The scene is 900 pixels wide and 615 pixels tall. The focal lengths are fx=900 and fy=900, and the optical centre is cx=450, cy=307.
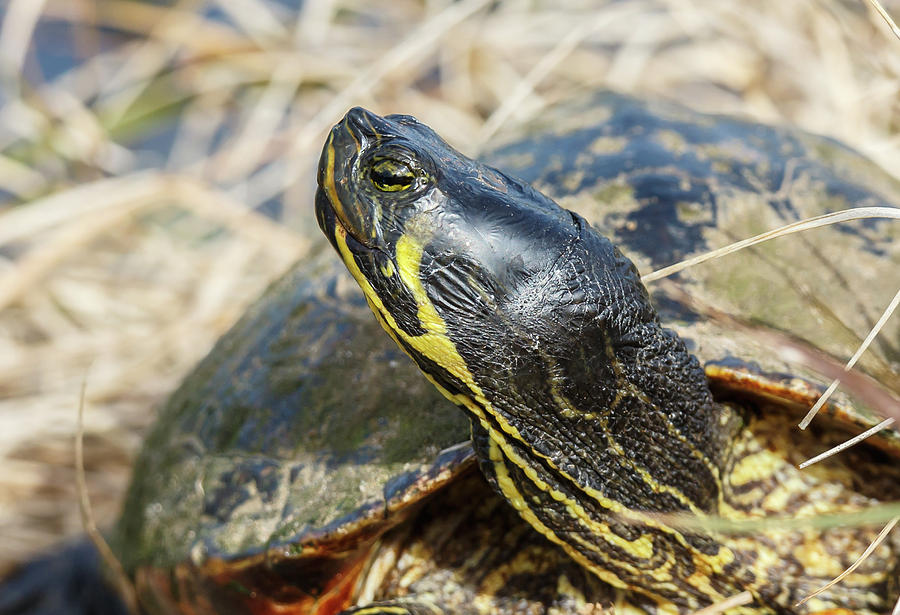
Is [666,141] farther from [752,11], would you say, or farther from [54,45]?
[54,45]

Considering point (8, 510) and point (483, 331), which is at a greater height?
point (483, 331)

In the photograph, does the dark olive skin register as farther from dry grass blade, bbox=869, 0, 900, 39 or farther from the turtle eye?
dry grass blade, bbox=869, 0, 900, 39

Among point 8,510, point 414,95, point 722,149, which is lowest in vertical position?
point 8,510

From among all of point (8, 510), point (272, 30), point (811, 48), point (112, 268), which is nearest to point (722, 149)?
point (811, 48)

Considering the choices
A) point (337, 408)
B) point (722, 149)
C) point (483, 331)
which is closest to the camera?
point (483, 331)

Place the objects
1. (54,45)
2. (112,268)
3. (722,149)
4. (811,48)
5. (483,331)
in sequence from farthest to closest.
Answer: (54,45), (112,268), (811,48), (722,149), (483,331)

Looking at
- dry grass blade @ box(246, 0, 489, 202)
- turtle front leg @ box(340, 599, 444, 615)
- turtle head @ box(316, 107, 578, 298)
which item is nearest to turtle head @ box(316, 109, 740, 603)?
turtle head @ box(316, 107, 578, 298)

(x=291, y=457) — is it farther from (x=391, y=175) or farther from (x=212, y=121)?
(x=212, y=121)

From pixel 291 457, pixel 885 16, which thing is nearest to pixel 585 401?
pixel 291 457
